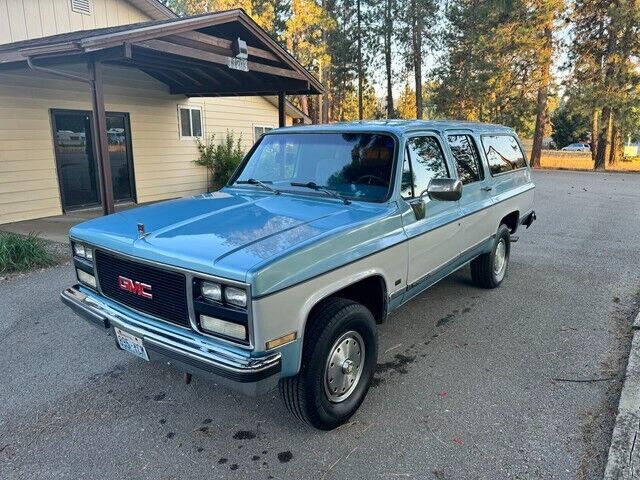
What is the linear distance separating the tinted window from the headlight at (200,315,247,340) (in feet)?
5.95

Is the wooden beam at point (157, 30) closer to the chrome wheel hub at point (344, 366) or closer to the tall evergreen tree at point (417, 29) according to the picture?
the chrome wheel hub at point (344, 366)

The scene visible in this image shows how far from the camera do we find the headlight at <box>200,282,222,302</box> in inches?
102

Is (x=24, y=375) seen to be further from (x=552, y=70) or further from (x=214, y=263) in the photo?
(x=552, y=70)

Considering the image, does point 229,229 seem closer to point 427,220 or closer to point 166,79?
point 427,220

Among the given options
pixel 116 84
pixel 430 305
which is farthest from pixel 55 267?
pixel 116 84

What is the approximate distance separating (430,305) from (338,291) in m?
2.49

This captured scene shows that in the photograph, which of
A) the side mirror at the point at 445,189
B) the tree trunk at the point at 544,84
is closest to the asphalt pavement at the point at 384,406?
the side mirror at the point at 445,189

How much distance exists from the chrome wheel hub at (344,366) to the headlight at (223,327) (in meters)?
0.64

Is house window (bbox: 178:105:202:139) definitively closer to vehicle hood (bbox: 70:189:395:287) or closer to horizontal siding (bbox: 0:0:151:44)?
horizontal siding (bbox: 0:0:151:44)

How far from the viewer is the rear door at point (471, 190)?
4.71 m

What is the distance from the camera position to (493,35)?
83.1ft

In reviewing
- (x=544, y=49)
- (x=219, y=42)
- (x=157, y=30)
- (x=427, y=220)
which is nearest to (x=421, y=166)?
(x=427, y=220)

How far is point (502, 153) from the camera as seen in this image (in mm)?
5902

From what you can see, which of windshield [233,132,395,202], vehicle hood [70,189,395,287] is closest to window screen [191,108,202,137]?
windshield [233,132,395,202]
